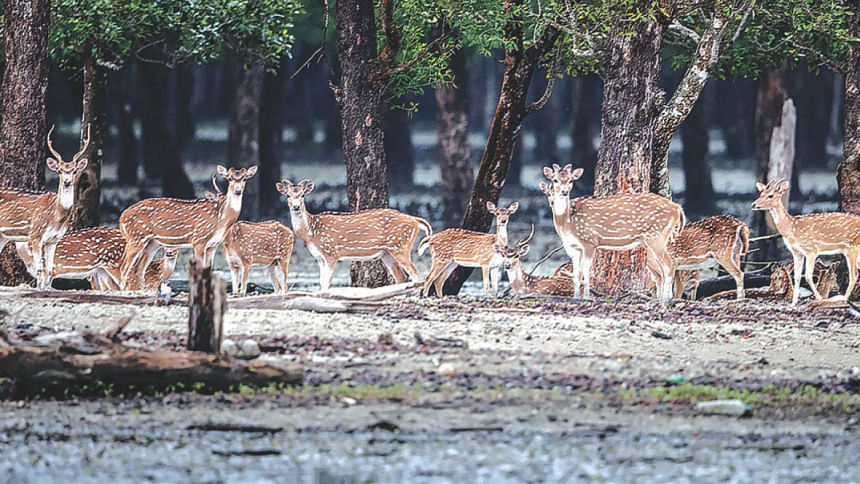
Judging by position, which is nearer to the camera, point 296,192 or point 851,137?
point 296,192

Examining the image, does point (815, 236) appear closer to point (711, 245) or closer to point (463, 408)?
point (711, 245)

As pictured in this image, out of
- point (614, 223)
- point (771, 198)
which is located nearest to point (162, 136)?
point (614, 223)

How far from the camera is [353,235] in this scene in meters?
16.5

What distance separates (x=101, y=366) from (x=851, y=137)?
11.1 m

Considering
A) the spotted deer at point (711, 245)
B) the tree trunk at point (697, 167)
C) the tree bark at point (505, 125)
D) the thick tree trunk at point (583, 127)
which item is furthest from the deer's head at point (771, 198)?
the thick tree trunk at point (583, 127)

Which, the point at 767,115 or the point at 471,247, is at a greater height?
the point at 767,115

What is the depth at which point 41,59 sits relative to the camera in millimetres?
17688

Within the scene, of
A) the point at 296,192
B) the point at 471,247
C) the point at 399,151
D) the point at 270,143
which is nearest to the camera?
the point at 296,192

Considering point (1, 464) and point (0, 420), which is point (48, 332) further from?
point (1, 464)

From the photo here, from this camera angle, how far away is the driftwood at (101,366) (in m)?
10.6

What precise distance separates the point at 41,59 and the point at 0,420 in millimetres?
8193

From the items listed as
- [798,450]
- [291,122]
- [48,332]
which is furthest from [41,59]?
[291,122]

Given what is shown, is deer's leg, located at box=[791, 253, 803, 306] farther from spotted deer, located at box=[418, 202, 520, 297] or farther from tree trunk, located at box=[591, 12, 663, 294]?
spotted deer, located at box=[418, 202, 520, 297]

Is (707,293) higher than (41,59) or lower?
lower
